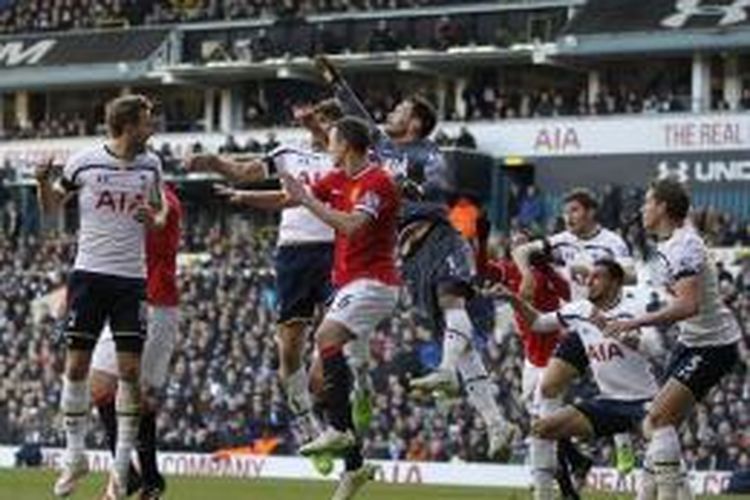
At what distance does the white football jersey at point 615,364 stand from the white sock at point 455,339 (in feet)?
4.33

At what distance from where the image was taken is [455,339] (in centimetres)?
1930

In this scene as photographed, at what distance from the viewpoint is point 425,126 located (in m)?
18.2

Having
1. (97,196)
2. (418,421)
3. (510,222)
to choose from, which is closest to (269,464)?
(418,421)

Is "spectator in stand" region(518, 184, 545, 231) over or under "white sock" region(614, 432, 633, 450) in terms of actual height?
under

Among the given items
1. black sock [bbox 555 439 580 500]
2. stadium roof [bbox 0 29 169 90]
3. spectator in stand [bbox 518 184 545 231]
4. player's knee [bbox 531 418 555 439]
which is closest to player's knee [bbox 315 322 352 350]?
player's knee [bbox 531 418 555 439]

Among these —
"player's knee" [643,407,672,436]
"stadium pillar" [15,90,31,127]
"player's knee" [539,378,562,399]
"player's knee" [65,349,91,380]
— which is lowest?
"stadium pillar" [15,90,31,127]

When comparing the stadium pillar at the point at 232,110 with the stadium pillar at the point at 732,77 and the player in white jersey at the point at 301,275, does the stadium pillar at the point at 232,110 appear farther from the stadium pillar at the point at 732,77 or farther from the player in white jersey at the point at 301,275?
the player in white jersey at the point at 301,275

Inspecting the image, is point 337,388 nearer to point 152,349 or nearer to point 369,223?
point 369,223

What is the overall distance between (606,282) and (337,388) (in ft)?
9.24

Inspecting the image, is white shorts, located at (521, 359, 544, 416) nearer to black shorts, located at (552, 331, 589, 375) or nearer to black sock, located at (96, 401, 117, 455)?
black shorts, located at (552, 331, 589, 375)

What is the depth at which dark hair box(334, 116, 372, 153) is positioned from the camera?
16312 mm

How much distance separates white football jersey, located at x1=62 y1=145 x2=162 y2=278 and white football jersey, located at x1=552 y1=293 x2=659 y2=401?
3834 millimetres

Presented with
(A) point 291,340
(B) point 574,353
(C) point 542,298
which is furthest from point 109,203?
(C) point 542,298

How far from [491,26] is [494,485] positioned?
81.7 ft
